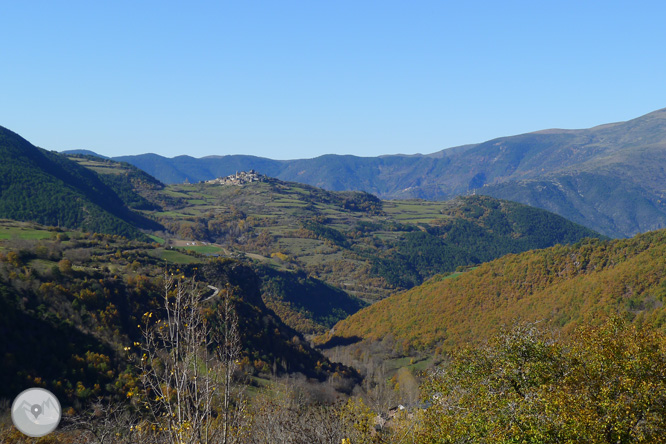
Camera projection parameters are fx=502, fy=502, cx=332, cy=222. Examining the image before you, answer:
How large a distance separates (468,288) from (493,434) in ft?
436

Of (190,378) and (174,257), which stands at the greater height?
(190,378)

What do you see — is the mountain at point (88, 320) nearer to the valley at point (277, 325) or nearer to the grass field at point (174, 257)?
the valley at point (277, 325)

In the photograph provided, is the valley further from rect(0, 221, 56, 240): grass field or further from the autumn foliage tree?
rect(0, 221, 56, 240): grass field

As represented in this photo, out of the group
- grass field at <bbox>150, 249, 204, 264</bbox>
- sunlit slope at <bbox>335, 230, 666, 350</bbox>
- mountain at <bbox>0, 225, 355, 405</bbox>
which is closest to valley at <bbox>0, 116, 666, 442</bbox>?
mountain at <bbox>0, 225, 355, 405</bbox>

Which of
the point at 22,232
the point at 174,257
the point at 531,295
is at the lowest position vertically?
the point at 531,295

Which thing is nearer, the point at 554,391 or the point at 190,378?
the point at 190,378

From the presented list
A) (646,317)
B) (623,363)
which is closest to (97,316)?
(623,363)

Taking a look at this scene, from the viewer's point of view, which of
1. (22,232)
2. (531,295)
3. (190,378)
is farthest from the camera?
(531,295)

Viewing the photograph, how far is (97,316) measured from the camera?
209 ft

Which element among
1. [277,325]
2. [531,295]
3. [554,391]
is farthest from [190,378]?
[531,295]

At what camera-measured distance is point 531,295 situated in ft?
413

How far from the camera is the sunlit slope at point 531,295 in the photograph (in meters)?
92.4

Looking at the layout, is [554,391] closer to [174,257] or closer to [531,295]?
[174,257]

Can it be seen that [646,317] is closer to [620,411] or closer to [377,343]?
[620,411]
